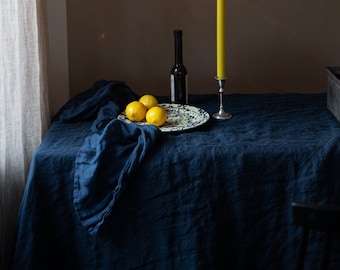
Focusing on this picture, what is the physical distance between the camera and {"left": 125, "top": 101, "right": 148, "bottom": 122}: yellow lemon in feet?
5.40

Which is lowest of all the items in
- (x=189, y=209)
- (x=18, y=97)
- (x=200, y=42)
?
(x=189, y=209)

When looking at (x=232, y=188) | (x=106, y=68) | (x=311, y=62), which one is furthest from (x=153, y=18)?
(x=232, y=188)

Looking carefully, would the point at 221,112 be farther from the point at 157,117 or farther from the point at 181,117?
the point at 157,117

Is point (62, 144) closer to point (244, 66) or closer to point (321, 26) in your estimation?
point (244, 66)

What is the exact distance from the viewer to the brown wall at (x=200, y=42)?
2.12 meters

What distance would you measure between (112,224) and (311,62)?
43.6 inches

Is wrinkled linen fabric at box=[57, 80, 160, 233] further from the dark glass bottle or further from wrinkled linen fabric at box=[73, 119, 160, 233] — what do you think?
the dark glass bottle

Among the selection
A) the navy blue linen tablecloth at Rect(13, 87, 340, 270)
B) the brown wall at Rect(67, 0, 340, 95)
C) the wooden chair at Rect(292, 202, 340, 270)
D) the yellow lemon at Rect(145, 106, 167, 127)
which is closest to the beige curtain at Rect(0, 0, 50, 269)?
the navy blue linen tablecloth at Rect(13, 87, 340, 270)

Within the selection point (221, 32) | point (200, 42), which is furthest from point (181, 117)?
point (200, 42)

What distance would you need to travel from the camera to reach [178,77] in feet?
5.97

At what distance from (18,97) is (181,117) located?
0.45 meters

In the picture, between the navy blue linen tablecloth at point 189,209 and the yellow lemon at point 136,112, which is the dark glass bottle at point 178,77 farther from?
the navy blue linen tablecloth at point 189,209

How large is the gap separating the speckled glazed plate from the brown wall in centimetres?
39

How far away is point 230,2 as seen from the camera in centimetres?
212
